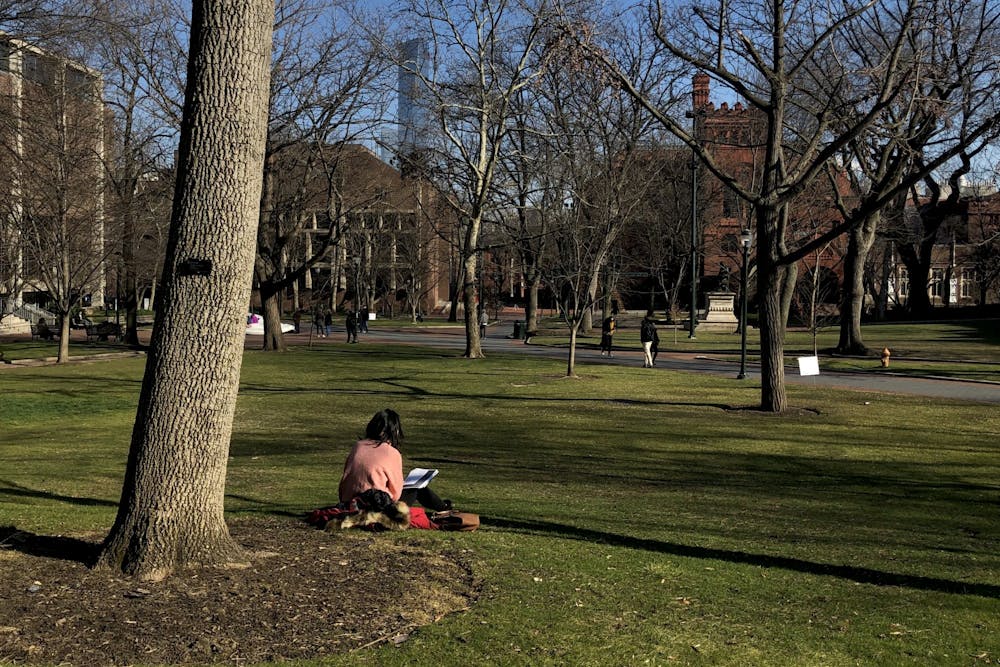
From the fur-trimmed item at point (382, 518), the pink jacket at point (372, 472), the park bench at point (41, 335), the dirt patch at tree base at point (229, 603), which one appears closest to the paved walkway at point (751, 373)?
the park bench at point (41, 335)

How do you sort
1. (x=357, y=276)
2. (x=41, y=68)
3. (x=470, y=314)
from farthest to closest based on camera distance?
(x=357, y=276), (x=470, y=314), (x=41, y=68)

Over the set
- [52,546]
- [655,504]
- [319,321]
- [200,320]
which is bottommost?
[655,504]

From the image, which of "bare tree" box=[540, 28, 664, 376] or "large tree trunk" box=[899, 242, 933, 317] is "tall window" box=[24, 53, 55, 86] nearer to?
"bare tree" box=[540, 28, 664, 376]

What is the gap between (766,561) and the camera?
7.73m

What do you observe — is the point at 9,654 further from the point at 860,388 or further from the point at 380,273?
the point at 380,273

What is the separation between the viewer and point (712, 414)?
20938mm

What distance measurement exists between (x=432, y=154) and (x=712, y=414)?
22004 millimetres

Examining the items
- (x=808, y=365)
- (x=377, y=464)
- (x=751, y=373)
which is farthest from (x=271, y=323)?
(x=377, y=464)

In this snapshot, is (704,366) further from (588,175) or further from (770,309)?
(770,309)

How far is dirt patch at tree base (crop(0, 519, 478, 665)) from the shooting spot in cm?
Result: 528

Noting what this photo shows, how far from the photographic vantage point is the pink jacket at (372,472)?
328 inches

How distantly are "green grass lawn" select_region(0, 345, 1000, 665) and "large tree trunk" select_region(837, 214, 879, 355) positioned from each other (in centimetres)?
1542

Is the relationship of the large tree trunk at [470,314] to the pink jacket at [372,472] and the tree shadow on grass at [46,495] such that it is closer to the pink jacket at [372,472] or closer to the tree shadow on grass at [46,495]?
the tree shadow on grass at [46,495]

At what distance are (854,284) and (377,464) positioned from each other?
35.2 metres
